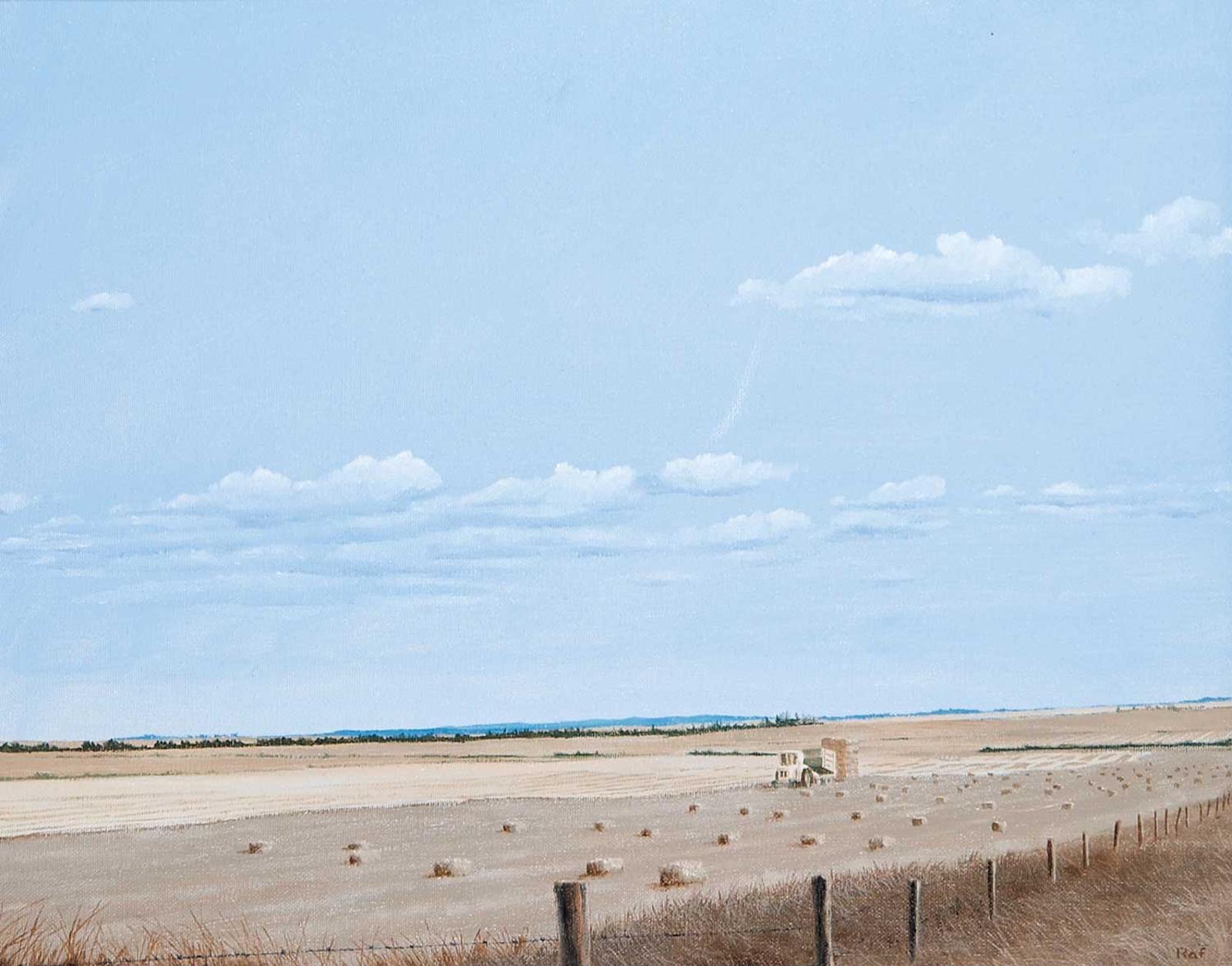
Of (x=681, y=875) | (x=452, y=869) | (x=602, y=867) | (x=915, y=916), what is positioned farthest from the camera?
(x=452, y=869)

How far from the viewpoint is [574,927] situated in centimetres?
1195

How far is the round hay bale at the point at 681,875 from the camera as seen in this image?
27859mm

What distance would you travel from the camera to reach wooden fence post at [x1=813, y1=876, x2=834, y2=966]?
13.6 m

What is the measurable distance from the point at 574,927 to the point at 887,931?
8.02 meters

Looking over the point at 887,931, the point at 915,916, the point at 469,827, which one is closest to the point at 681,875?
the point at 887,931

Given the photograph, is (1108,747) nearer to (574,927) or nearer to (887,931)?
(887,931)

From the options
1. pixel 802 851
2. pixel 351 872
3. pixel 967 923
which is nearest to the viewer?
pixel 967 923

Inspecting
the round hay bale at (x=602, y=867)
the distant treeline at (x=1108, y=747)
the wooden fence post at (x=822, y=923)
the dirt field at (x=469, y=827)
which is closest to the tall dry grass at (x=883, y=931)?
the wooden fence post at (x=822, y=923)

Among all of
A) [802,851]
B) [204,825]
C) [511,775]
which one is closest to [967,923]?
[802,851]

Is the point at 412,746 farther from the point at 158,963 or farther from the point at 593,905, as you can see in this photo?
the point at 158,963

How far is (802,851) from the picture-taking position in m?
35.1

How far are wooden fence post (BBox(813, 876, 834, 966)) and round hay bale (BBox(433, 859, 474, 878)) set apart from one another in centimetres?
1848

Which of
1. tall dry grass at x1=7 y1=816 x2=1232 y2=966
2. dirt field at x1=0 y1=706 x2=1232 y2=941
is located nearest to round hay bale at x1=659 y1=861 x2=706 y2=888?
dirt field at x1=0 y1=706 x2=1232 y2=941

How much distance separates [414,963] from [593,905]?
9139 millimetres
